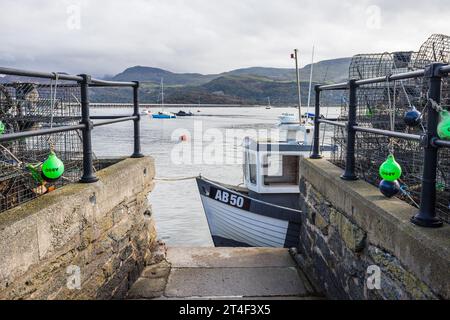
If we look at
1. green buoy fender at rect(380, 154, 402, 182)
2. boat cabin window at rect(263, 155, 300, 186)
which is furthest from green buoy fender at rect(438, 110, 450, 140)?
boat cabin window at rect(263, 155, 300, 186)

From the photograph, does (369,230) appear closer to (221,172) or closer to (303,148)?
(303,148)

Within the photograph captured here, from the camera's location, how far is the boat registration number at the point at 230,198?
9500mm

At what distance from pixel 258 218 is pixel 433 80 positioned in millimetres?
7238

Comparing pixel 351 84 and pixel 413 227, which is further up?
pixel 351 84

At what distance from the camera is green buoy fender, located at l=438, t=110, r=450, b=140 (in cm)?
240

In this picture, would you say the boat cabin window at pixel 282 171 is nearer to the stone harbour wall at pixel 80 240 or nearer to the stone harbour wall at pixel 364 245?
the stone harbour wall at pixel 364 245

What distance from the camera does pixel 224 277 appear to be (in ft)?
15.8

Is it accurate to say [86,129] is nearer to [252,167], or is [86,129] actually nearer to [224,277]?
[224,277]

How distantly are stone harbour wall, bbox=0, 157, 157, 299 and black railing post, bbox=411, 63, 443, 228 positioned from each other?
228 centimetres

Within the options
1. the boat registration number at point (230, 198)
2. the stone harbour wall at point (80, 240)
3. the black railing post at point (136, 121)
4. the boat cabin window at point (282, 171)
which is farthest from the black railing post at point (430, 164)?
the boat cabin window at point (282, 171)

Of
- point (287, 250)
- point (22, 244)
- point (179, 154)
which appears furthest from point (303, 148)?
point (179, 154)

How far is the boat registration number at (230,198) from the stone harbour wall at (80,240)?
4585 millimetres

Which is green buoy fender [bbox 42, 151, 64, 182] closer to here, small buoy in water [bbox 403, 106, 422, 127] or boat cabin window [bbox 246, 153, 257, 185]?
small buoy in water [bbox 403, 106, 422, 127]

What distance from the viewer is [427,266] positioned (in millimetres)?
2197
